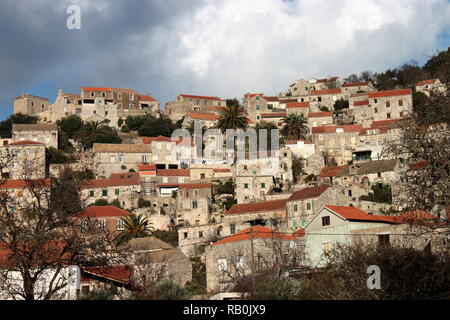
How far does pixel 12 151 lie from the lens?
95.1m

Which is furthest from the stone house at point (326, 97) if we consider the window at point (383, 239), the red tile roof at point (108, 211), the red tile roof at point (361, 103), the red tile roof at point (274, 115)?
the window at point (383, 239)

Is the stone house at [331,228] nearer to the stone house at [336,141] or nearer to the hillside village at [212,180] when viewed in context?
the hillside village at [212,180]

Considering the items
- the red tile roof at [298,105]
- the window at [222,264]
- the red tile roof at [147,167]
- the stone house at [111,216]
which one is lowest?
the window at [222,264]

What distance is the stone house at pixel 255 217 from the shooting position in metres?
67.2

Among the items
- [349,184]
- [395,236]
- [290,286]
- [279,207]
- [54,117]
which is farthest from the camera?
[54,117]

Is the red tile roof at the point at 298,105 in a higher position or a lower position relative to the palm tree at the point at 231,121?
higher

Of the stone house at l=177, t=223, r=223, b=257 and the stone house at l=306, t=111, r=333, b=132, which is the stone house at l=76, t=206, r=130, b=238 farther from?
the stone house at l=306, t=111, r=333, b=132

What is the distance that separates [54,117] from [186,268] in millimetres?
80372

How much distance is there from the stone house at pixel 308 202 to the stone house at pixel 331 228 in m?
16.5

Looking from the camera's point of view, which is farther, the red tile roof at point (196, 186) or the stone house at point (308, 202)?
the red tile roof at point (196, 186)

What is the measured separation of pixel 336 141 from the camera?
99.3 metres

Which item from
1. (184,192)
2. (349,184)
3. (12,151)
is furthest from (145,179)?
(349,184)

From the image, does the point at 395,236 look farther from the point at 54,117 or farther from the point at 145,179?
the point at 54,117

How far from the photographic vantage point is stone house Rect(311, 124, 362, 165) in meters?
98.1
